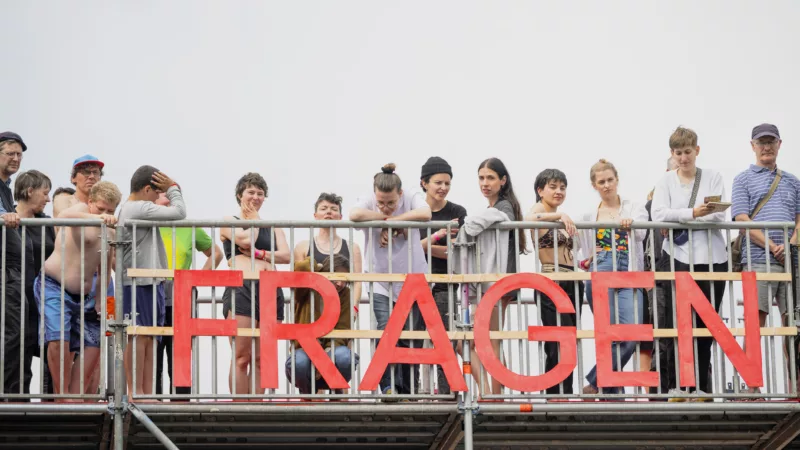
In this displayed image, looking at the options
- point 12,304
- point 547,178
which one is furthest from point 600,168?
point 12,304

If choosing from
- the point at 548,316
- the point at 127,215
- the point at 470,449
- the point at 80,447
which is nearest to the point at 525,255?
the point at 548,316

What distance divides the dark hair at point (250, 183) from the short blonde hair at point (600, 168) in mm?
3085

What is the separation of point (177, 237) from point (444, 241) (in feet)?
8.23

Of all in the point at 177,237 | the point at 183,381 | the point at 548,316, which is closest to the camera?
the point at 183,381

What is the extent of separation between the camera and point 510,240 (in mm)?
11680

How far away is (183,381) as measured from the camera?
10789 mm

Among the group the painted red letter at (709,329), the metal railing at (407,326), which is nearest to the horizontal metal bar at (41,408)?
the metal railing at (407,326)

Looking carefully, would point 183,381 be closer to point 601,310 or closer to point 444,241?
point 444,241

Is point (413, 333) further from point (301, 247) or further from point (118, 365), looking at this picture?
point (118, 365)

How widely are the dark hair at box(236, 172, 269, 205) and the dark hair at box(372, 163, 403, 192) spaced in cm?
120

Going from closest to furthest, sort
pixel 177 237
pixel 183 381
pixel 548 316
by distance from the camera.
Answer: pixel 183 381 → pixel 548 316 → pixel 177 237

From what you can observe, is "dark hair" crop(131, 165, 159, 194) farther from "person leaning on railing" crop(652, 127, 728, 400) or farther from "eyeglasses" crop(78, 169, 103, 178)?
"person leaning on railing" crop(652, 127, 728, 400)

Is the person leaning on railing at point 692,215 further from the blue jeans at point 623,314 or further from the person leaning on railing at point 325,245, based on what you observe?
the person leaning on railing at point 325,245

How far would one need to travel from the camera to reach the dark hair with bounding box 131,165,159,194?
449 inches
